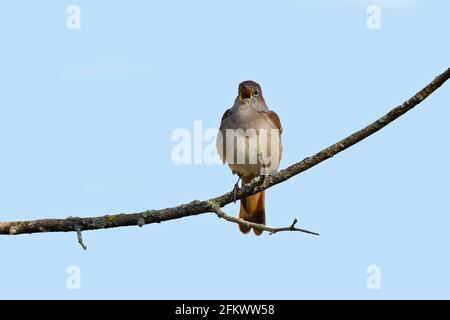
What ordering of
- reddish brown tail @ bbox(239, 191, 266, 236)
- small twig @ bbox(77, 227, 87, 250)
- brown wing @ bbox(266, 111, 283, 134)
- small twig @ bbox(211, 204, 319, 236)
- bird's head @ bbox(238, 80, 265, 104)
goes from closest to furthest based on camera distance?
1. small twig @ bbox(211, 204, 319, 236)
2. small twig @ bbox(77, 227, 87, 250)
3. bird's head @ bbox(238, 80, 265, 104)
4. brown wing @ bbox(266, 111, 283, 134)
5. reddish brown tail @ bbox(239, 191, 266, 236)

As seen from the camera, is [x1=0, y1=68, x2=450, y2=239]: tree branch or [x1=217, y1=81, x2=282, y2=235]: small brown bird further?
[x1=217, y1=81, x2=282, y2=235]: small brown bird

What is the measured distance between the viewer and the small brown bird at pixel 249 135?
886 cm

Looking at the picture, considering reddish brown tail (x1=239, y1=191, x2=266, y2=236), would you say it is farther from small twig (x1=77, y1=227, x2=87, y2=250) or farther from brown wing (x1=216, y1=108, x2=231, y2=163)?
small twig (x1=77, y1=227, x2=87, y2=250)

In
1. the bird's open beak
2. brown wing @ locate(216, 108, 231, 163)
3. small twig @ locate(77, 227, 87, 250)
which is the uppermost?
the bird's open beak

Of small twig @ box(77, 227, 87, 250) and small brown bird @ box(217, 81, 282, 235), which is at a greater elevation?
small brown bird @ box(217, 81, 282, 235)

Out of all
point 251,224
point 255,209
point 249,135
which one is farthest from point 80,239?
point 255,209

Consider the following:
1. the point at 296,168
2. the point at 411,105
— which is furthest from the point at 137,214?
the point at 411,105

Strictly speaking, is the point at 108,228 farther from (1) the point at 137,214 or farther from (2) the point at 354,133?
(2) the point at 354,133

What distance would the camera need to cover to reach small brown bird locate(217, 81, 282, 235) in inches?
349

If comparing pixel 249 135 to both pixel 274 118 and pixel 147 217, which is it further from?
pixel 147 217

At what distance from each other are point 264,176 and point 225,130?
2.86 metres

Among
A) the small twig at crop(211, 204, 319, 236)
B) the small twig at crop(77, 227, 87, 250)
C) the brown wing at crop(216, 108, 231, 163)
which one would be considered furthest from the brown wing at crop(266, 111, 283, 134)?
the small twig at crop(77, 227, 87, 250)

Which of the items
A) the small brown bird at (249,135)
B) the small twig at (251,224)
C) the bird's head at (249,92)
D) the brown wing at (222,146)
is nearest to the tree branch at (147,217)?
the small twig at (251,224)

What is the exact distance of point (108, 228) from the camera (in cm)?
646
